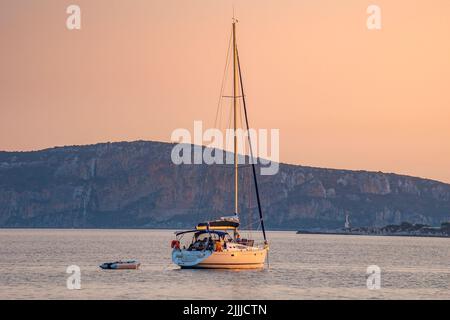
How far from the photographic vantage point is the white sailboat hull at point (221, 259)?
73.6 meters

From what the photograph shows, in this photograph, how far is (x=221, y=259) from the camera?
7338 cm

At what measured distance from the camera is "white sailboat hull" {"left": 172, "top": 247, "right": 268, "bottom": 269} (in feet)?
241

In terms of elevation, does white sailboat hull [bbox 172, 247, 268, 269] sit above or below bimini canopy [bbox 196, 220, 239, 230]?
below

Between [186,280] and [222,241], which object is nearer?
[186,280]

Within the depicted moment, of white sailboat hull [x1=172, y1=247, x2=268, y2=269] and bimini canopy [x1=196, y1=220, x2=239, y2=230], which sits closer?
white sailboat hull [x1=172, y1=247, x2=268, y2=269]

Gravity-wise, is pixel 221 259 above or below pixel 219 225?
below

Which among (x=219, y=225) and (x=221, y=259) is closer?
(x=221, y=259)

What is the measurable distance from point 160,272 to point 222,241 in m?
7.17

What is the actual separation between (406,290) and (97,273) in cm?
2576
